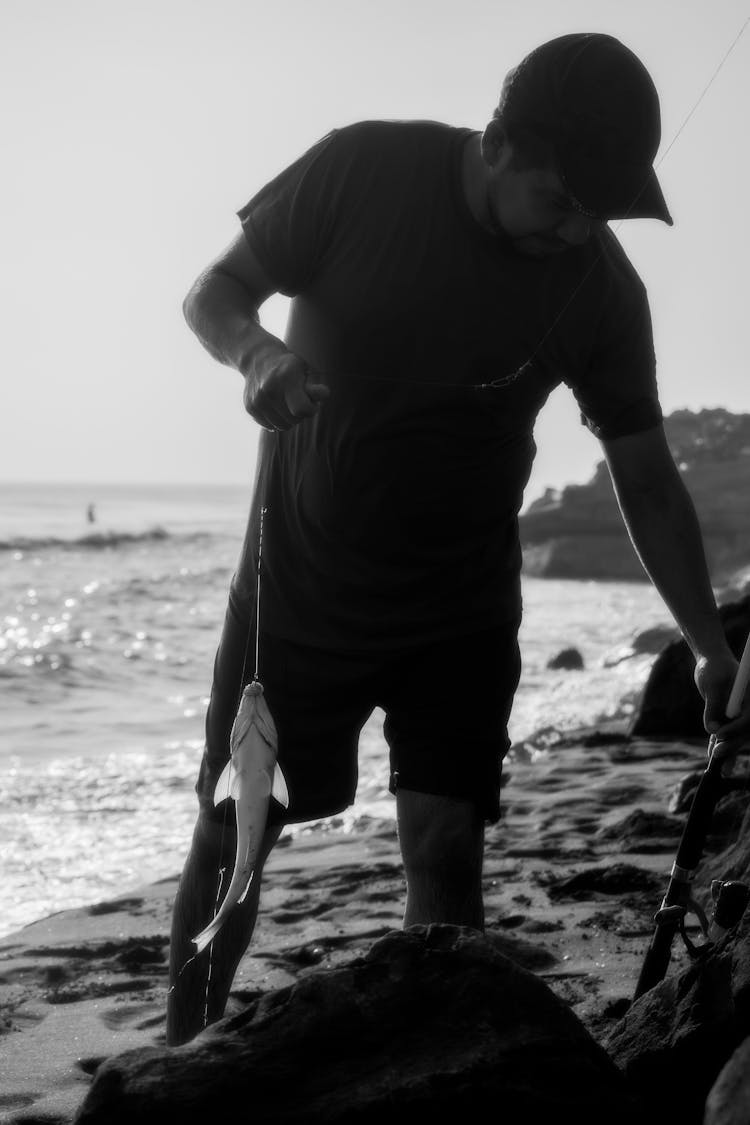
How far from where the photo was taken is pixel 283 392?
266cm

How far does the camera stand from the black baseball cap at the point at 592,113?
9.54ft

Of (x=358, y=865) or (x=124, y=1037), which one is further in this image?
(x=358, y=865)

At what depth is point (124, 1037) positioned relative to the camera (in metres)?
4.07

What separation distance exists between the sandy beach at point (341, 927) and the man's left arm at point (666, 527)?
1038mm

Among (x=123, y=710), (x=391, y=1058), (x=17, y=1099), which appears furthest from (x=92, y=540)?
(x=391, y=1058)

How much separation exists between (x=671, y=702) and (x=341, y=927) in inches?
159

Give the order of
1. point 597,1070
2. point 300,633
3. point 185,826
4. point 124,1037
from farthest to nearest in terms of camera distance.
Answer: point 185,826
point 124,1037
point 300,633
point 597,1070

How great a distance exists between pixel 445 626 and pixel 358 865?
3097mm

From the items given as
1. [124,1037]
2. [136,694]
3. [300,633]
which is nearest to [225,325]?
[300,633]

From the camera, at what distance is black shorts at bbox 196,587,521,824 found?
3.25 m

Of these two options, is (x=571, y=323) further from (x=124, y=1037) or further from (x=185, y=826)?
(x=185, y=826)

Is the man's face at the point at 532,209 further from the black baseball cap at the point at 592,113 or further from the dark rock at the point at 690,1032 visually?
the dark rock at the point at 690,1032

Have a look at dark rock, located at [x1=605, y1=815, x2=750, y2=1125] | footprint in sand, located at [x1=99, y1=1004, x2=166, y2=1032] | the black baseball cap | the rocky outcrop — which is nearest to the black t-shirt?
the black baseball cap

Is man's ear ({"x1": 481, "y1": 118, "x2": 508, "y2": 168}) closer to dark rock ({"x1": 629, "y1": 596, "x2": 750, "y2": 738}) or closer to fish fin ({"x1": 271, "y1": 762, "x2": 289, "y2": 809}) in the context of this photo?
fish fin ({"x1": 271, "y1": 762, "x2": 289, "y2": 809})
